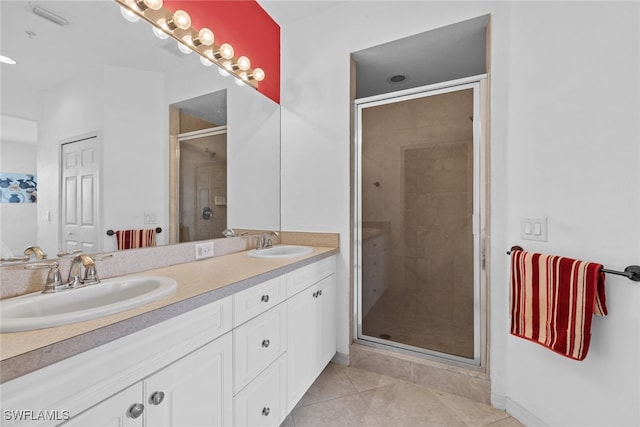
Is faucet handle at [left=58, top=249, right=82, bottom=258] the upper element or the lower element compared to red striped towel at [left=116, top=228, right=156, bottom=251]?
lower

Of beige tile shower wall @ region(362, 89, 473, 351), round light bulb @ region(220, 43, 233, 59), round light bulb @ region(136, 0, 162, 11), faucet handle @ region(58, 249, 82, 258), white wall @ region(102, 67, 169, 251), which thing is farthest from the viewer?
beige tile shower wall @ region(362, 89, 473, 351)

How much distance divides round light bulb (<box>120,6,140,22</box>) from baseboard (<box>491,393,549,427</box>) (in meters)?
2.78

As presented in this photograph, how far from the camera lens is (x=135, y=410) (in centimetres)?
73

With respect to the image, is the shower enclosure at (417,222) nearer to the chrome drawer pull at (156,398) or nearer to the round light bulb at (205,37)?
the round light bulb at (205,37)

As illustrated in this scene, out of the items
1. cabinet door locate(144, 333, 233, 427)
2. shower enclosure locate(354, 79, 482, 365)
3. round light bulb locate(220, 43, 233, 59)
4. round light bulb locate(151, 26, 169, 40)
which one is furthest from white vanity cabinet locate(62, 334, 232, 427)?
round light bulb locate(220, 43, 233, 59)

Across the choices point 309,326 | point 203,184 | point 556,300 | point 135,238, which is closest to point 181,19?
point 203,184

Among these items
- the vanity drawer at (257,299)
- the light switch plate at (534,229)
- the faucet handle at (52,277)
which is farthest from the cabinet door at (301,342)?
the light switch plate at (534,229)

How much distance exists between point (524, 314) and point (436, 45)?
1.85 m

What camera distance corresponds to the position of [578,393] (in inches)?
49.4

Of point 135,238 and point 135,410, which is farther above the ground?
point 135,238

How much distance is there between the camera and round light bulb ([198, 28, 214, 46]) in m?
1.60

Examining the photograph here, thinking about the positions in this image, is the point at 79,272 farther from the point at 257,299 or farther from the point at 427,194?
the point at 427,194

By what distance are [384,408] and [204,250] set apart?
1401 mm

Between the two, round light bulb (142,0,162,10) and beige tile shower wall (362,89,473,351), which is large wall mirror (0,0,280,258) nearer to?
round light bulb (142,0,162,10)
